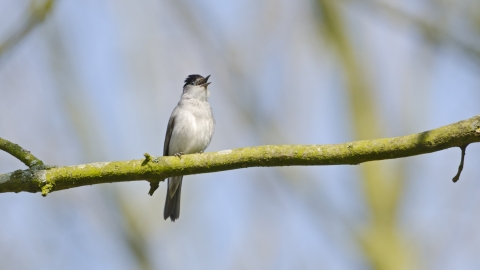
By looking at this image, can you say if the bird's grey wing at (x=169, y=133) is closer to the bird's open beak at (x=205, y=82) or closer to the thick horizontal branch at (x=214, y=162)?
the bird's open beak at (x=205, y=82)

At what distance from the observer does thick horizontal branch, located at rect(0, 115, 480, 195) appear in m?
4.09

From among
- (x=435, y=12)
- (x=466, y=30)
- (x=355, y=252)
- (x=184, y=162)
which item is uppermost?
(x=435, y=12)

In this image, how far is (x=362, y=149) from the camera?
4.12 m

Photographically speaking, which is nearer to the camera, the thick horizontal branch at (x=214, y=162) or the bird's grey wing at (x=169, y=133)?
the thick horizontal branch at (x=214, y=162)

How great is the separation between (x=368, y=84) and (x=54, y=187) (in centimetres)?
583

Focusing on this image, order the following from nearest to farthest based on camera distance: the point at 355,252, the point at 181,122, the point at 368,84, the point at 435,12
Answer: the point at 435,12, the point at 355,252, the point at 181,122, the point at 368,84

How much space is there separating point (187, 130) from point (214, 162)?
10.8 ft

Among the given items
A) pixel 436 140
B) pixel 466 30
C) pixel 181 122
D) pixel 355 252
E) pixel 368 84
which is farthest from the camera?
pixel 368 84

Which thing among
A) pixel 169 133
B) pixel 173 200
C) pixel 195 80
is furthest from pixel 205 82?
pixel 173 200

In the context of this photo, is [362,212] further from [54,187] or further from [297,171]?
[54,187]

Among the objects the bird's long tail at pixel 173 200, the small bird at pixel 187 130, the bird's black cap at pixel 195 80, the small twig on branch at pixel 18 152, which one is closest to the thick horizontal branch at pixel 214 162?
the small twig on branch at pixel 18 152

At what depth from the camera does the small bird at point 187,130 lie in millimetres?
7633

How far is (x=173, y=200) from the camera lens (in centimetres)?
816

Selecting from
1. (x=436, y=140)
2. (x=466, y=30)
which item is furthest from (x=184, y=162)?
(x=466, y=30)
